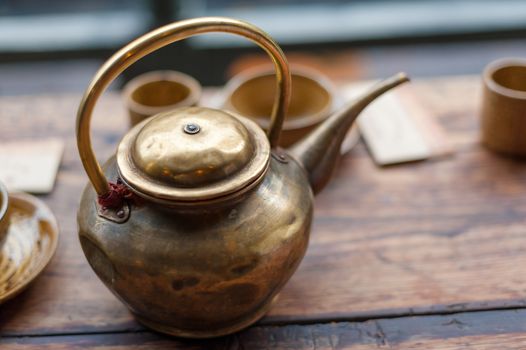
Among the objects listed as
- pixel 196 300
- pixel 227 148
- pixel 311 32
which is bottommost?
pixel 311 32

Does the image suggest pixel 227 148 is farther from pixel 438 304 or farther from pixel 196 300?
pixel 438 304

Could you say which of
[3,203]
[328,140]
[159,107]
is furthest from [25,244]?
[328,140]

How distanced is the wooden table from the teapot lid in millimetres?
269

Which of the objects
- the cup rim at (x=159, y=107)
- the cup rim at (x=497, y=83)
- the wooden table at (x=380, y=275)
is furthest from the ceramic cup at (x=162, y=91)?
the cup rim at (x=497, y=83)

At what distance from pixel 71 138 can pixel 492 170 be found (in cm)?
88

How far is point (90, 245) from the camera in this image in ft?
2.86

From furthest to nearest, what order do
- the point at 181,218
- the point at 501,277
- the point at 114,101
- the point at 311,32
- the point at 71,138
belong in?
the point at 311,32 → the point at 114,101 → the point at 71,138 → the point at 501,277 → the point at 181,218

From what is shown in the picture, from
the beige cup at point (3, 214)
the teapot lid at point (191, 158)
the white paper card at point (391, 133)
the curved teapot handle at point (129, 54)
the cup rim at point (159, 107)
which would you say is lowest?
the white paper card at point (391, 133)

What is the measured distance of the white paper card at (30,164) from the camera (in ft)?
4.01

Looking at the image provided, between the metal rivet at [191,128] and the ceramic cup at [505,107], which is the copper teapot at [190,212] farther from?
the ceramic cup at [505,107]

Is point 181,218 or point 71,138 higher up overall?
point 181,218

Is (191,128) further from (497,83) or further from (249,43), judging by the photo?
(249,43)

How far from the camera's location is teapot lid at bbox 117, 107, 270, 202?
801 millimetres

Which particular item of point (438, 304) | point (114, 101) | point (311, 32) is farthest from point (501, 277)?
point (311, 32)
